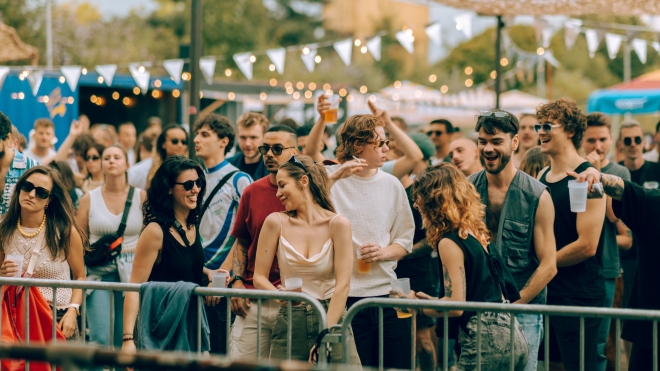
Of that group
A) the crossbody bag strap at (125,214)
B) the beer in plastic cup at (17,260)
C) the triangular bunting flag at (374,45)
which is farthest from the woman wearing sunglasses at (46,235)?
the triangular bunting flag at (374,45)

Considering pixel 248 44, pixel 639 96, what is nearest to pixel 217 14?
pixel 248 44

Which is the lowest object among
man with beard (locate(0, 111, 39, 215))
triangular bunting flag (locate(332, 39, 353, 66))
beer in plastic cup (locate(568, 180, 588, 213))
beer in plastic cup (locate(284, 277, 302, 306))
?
beer in plastic cup (locate(284, 277, 302, 306))

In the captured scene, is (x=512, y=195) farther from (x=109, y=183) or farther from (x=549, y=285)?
(x=109, y=183)

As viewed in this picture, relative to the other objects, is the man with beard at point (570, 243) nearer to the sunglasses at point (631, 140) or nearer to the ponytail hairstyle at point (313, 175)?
the ponytail hairstyle at point (313, 175)

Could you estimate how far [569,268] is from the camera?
17.2 feet

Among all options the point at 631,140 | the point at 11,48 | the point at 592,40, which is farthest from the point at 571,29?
the point at 11,48

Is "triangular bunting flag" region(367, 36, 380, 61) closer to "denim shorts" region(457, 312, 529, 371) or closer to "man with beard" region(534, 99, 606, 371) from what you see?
"man with beard" region(534, 99, 606, 371)

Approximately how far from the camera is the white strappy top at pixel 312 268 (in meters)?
4.61

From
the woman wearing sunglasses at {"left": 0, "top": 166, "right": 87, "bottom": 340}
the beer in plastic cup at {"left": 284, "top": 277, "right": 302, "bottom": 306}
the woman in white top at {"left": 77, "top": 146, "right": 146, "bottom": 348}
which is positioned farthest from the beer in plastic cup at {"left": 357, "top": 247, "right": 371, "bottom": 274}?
the woman in white top at {"left": 77, "top": 146, "right": 146, "bottom": 348}

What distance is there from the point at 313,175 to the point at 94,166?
391 cm

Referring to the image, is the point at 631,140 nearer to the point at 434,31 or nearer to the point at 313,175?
the point at 313,175

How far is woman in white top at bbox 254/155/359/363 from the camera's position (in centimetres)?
453

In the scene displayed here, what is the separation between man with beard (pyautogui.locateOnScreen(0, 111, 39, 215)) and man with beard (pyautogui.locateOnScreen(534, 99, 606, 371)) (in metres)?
3.85

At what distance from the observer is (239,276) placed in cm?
519
